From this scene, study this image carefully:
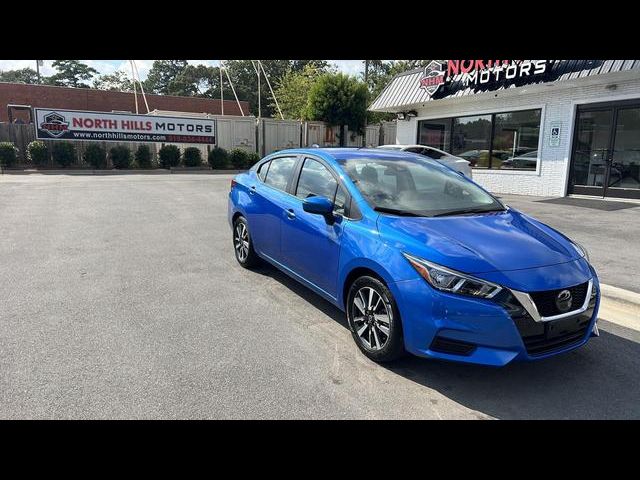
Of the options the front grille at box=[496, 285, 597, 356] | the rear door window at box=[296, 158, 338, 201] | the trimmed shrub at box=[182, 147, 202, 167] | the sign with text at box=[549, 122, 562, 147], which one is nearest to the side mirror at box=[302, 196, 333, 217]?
the rear door window at box=[296, 158, 338, 201]

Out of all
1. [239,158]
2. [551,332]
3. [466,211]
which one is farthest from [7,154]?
[551,332]

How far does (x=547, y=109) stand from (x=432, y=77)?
421 cm

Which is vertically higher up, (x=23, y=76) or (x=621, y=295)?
(x=23, y=76)

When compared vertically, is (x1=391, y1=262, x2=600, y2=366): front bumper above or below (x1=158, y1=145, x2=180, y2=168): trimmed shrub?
below

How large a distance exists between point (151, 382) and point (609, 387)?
10.6 feet

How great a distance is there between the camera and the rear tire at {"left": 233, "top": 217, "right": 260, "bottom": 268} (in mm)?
5859

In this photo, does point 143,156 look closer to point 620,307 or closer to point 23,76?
point 620,307

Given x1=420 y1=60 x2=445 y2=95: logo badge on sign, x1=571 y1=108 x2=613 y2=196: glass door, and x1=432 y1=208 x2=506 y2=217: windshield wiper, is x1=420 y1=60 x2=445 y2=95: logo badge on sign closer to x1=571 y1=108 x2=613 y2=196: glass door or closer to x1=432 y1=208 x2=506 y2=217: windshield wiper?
x1=571 y1=108 x2=613 y2=196: glass door

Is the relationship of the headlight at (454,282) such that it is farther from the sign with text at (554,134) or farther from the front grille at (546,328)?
the sign with text at (554,134)

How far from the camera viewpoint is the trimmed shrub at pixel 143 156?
2356 cm

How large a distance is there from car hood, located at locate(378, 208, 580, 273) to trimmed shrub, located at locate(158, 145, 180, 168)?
2242 centimetres

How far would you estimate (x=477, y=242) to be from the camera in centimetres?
334

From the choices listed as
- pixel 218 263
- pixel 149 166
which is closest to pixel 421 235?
pixel 218 263

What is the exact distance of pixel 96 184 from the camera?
16031mm
